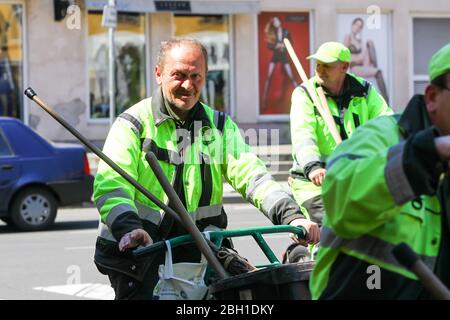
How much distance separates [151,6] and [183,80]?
17.9m

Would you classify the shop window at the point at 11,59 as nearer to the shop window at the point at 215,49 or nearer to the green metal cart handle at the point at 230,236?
the shop window at the point at 215,49

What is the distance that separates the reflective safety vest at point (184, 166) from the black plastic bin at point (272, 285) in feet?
3.12

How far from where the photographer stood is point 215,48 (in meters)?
23.0

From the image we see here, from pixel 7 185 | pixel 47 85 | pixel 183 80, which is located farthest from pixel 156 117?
pixel 47 85

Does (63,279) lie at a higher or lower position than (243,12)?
lower

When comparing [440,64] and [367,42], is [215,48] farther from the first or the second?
[440,64]

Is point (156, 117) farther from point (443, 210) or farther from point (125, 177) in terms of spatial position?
point (443, 210)

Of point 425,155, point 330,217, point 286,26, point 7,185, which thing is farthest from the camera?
point 286,26

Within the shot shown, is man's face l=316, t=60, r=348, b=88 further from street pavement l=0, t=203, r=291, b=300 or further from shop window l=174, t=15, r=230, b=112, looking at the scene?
shop window l=174, t=15, r=230, b=112

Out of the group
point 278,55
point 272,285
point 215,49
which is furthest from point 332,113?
point 278,55

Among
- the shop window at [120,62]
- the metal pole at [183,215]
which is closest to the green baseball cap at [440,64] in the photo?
the metal pole at [183,215]

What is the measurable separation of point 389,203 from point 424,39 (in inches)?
895

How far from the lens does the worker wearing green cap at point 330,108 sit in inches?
244

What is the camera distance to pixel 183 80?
4.34m
